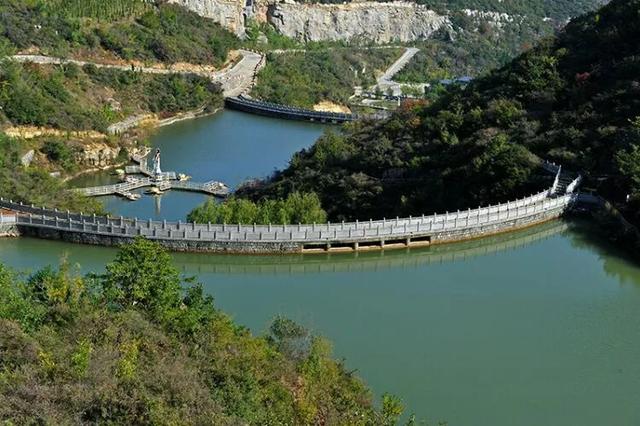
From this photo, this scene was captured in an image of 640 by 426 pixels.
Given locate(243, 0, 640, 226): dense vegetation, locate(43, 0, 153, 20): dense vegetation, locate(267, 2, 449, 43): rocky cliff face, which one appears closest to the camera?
locate(243, 0, 640, 226): dense vegetation

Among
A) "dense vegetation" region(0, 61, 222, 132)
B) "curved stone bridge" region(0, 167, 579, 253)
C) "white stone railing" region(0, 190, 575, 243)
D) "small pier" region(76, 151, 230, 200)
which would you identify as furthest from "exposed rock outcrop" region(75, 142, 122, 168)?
"white stone railing" region(0, 190, 575, 243)

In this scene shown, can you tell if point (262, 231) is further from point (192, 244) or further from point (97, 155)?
point (97, 155)

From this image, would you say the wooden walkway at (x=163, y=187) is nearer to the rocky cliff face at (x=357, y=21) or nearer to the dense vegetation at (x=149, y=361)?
the dense vegetation at (x=149, y=361)

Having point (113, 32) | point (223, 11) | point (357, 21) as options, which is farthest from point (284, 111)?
point (357, 21)

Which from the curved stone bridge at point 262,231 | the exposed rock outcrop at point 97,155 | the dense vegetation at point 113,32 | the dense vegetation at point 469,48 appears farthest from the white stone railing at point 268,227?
the dense vegetation at point 469,48

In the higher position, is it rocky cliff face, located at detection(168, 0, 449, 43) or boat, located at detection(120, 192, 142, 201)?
rocky cliff face, located at detection(168, 0, 449, 43)

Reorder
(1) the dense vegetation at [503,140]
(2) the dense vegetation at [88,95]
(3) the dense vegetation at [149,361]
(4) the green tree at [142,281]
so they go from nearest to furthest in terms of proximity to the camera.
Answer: (3) the dense vegetation at [149,361] < (4) the green tree at [142,281] < (1) the dense vegetation at [503,140] < (2) the dense vegetation at [88,95]

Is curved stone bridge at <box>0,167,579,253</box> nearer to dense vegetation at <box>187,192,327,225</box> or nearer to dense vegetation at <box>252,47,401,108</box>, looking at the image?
dense vegetation at <box>187,192,327,225</box>
